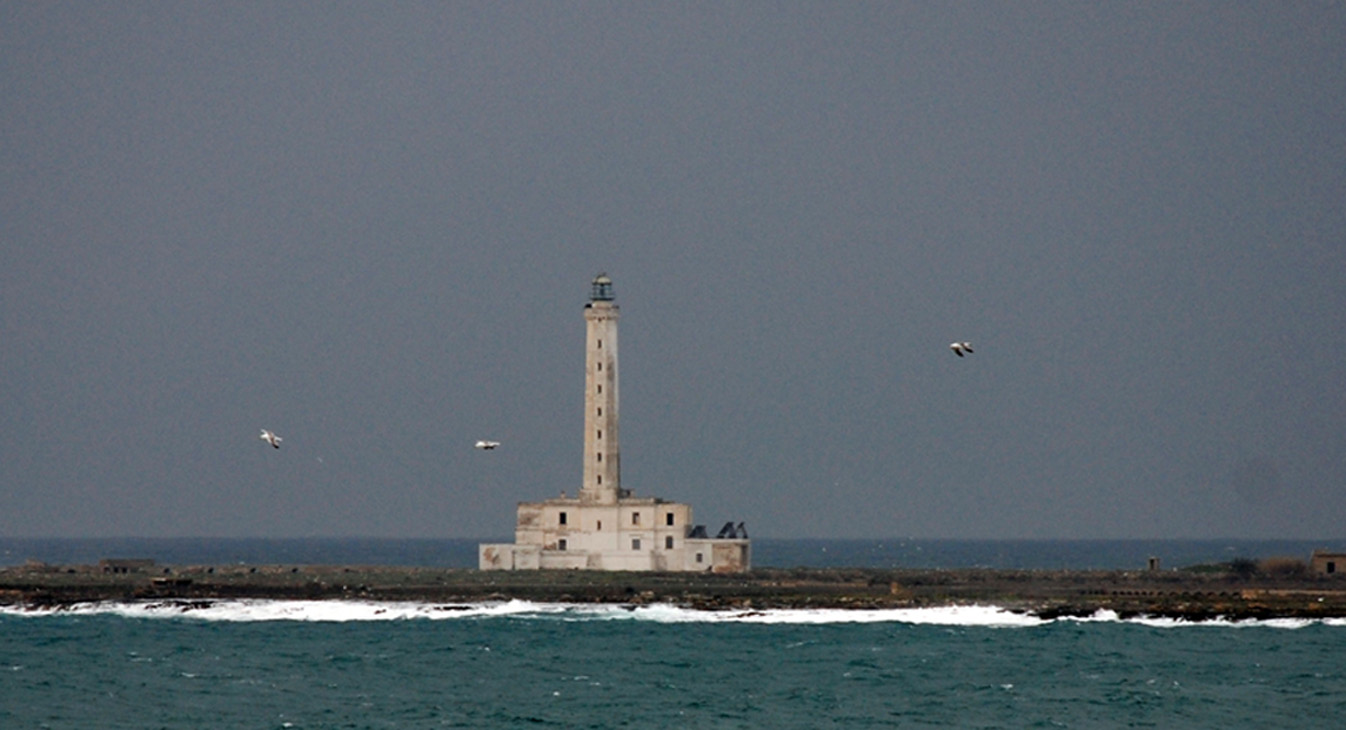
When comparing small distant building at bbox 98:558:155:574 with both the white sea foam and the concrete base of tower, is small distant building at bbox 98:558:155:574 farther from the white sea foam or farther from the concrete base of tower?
the concrete base of tower

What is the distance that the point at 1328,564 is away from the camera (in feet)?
271

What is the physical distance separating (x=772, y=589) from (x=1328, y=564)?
2165cm

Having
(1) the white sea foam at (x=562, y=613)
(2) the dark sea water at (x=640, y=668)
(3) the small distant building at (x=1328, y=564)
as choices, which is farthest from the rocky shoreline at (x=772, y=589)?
(2) the dark sea water at (x=640, y=668)

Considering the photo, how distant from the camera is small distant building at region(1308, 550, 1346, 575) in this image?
82.2 metres

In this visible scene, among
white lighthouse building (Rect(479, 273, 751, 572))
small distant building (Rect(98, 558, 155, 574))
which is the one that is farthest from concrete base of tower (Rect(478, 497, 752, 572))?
small distant building (Rect(98, 558, 155, 574))

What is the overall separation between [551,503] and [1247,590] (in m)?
27.0

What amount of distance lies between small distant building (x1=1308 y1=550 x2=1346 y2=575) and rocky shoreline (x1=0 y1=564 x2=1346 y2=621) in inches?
40.1

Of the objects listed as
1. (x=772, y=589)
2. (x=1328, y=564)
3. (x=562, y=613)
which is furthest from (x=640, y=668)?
(x=1328, y=564)

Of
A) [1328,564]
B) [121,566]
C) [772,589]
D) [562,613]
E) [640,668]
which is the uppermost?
[121,566]

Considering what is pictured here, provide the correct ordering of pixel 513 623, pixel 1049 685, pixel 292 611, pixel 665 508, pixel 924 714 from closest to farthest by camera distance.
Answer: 1. pixel 924 714
2. pixel 1049 685
3. pixel 513 623
4. pixel 292 611
5. pixel 665 508

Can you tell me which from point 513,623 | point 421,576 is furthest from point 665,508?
point 513,623

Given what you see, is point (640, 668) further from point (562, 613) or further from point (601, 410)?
point (601, 410)

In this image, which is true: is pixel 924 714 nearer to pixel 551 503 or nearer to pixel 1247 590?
pixel 1247 590

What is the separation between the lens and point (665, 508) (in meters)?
85.6
